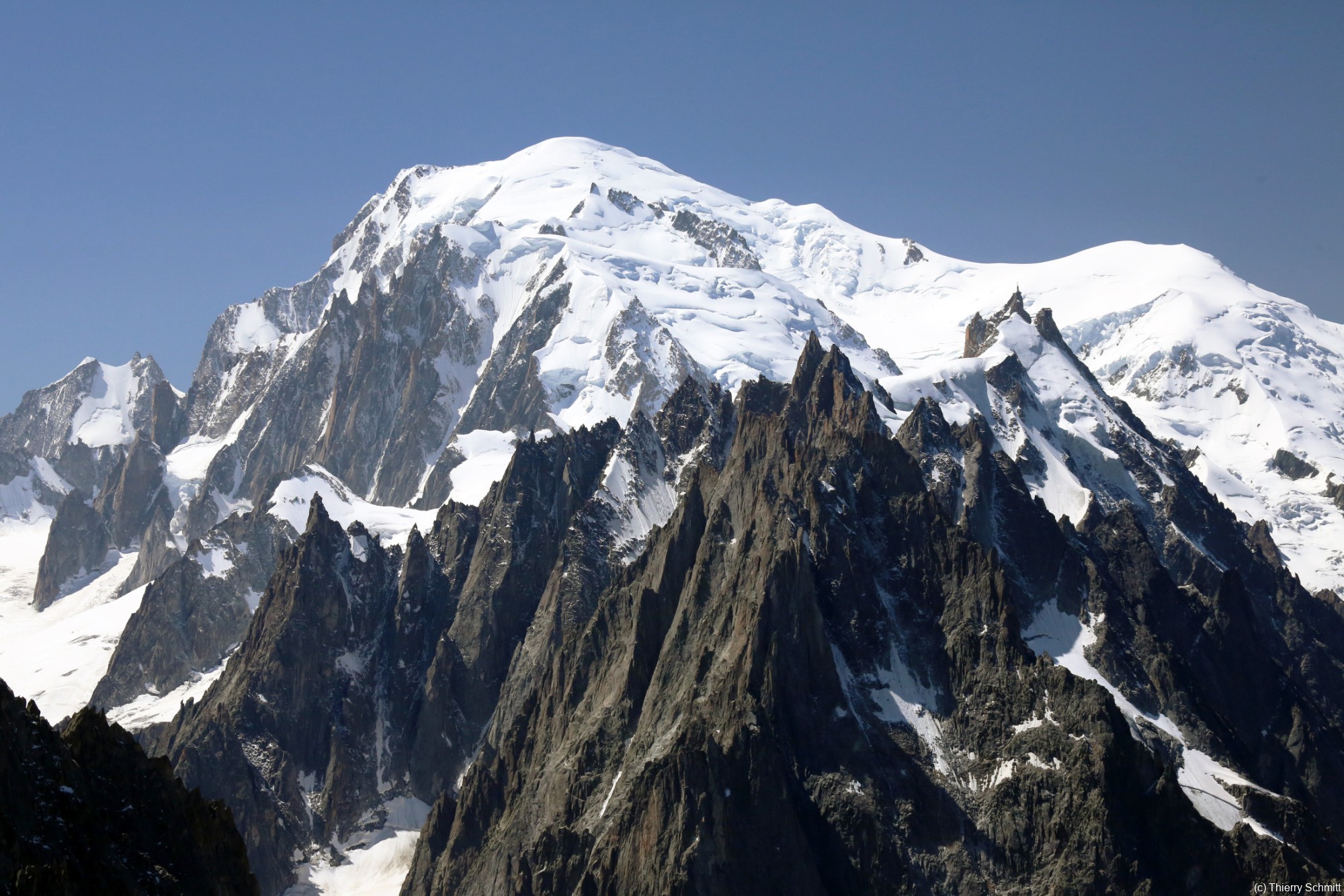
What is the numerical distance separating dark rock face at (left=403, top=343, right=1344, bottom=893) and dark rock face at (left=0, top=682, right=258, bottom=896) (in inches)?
2190

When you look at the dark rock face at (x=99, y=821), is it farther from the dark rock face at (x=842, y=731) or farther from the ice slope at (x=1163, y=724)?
the ice slope at (x=1163, y=724)

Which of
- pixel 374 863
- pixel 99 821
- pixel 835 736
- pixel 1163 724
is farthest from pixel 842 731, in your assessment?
pixel 99 821

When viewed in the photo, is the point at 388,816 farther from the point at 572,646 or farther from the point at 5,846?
the point at 5,846

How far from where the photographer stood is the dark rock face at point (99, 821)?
Answer: 66.5m

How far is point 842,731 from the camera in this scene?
13975 cm

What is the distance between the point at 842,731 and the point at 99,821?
81674mm

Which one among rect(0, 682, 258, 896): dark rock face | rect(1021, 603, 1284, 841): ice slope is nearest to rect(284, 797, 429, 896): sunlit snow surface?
rect(1021, 603, 1284, 841): ice slope

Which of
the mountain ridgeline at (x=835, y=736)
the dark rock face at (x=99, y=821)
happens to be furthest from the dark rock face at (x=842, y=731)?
the dark rock face at (x=99, y=821)

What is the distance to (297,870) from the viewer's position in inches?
7111

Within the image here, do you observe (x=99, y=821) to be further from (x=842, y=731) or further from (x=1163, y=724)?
(x=1163, y=724)

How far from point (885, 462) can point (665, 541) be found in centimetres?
2955

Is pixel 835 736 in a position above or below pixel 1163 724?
below

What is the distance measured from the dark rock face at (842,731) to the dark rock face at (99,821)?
55631 mm

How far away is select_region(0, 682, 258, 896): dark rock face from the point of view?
2618 inches
